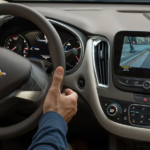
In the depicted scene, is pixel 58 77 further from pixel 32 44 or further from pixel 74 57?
pixel 32 44

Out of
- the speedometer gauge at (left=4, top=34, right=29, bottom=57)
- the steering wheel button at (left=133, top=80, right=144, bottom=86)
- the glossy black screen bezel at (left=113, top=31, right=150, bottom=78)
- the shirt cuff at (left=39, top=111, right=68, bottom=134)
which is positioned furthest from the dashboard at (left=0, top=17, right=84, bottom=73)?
the shirt cuff at (left=39, top=111, right=68, bottom=134)

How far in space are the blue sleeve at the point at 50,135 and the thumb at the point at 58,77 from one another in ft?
0.29

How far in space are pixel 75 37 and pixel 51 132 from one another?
555mm

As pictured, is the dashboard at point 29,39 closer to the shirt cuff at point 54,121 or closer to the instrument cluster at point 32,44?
the instrument cluster at point 32,44

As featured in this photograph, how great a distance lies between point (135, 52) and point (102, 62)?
0.51 feet

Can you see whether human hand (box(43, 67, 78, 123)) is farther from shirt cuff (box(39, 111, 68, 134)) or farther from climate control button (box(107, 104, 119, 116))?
climate control button (box(107, 104, 119, 116))

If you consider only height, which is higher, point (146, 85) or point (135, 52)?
point (135, 52)

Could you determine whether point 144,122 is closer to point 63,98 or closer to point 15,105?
point 63,98

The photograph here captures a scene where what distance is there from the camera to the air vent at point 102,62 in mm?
940

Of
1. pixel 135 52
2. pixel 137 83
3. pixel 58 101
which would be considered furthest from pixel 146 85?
pixel 58 101

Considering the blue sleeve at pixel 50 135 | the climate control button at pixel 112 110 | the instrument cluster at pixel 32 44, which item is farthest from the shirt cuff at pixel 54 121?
the instrument cluster at pixel 32 44

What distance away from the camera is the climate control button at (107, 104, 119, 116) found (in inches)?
35.5

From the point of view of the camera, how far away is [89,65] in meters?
0.92

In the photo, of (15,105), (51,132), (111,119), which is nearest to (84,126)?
(111,119)
